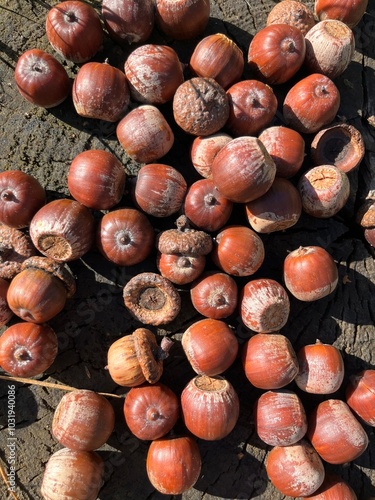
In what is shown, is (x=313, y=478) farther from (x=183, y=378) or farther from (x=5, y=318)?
(x=5, y=318)

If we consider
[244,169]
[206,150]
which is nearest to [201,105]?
[206,150]

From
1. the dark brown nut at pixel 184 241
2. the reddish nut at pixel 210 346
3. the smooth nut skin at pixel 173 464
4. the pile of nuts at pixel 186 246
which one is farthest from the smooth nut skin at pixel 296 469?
the dark brown nut at pixel 184 241

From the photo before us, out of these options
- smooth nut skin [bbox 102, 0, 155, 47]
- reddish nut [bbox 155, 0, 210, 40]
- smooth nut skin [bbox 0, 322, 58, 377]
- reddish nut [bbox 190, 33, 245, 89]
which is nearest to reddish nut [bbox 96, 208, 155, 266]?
smooth nut skin [bbox 0, 322, 58, 377]

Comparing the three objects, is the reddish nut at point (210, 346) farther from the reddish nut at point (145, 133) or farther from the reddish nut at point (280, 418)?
the reddish nut at point (145, 133)

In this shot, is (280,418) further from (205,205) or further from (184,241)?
(205,205)

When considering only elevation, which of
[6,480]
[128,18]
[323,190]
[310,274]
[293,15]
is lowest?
[6,480]

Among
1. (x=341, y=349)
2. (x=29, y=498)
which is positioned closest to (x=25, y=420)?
(x=29, y=498)

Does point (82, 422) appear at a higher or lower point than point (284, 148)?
lower

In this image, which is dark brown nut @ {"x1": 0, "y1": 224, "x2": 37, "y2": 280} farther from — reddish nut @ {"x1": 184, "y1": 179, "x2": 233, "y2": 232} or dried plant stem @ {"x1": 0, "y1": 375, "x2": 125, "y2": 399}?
reddish nut @ {"x1": 184, "y1": 179, "x2": 233, "y2": 232}
